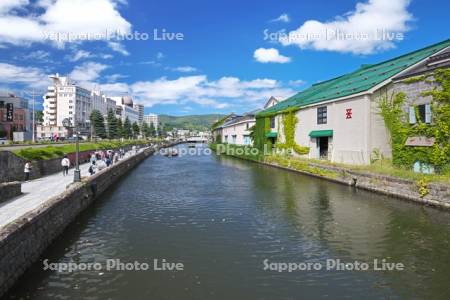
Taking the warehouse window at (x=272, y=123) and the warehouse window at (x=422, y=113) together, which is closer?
the warehouse window at (x=422, y=113)

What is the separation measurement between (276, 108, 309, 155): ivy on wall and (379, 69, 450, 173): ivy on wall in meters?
15.5

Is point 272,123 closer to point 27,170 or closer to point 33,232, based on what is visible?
point 27,170

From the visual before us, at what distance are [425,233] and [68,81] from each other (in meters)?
155

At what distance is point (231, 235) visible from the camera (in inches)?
543

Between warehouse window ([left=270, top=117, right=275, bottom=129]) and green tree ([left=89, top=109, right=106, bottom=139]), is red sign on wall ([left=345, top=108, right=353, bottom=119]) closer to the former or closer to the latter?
warehouse window ([left=270, top=117, right=275, bottom=129])

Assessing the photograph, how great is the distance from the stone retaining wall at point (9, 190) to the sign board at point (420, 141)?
2571cm

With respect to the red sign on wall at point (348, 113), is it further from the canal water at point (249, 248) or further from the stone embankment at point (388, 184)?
the canal water at point (249, 248)

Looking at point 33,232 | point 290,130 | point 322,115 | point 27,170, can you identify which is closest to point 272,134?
point 290,130

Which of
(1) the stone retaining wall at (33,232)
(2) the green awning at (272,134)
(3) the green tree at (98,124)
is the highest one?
(3) the green tree at (98,124)

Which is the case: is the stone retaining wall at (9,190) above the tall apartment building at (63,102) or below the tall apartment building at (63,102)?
below

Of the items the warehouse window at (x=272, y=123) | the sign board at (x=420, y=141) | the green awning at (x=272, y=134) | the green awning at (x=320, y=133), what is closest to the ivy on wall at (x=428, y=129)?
the sign board at (x=420, y=141)

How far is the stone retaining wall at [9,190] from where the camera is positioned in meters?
14.8

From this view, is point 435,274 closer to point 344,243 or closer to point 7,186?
point 344,243

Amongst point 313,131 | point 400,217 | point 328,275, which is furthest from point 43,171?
point 313,131
